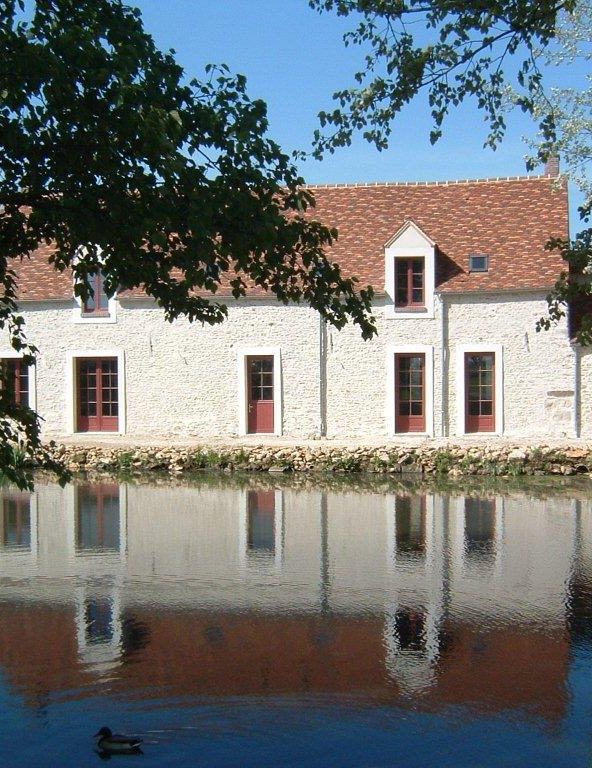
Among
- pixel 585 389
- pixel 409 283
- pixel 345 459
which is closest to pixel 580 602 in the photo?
pixel 345 459

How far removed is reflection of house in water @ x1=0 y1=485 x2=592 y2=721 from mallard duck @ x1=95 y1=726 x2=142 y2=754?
98 centimetres

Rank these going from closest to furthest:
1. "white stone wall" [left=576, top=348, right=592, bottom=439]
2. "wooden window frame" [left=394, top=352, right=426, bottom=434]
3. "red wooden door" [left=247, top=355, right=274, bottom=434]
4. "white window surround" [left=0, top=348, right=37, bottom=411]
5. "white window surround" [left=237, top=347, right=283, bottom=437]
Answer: "white stone wall" [left=576, top=348, right=592, bottom=439] → "wooden window frame" [left=394, top=352, right=426, bottom=434] → "white window surround" [left=237, top=347, right=283, bottom=437] → "red wooden door" [left=247, top=355, right=274, bottom=434] → "white window surround" [left=0, top=348, right=37, bottom=411]

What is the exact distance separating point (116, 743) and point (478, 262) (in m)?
20.7

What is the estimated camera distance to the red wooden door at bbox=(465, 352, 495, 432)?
79.6 ft

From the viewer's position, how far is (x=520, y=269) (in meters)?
24.1

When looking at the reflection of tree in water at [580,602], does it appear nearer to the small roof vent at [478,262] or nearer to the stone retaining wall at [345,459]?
the stone retaining wall at [345,459]

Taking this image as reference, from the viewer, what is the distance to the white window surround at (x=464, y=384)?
24.0 m

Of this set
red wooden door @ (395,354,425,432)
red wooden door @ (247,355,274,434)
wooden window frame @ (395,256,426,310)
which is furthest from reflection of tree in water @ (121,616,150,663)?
wooden window frame @ (395,256,426,310)

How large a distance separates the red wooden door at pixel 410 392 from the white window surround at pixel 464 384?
2.95 ft

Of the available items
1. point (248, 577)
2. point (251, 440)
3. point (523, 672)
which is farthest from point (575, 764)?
point (251, 440)

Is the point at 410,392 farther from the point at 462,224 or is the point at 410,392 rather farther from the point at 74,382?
the point at 74,382

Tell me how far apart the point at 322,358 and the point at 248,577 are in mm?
14783

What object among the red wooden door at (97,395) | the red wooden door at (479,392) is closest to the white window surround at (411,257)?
the red wooden door at (479,392)

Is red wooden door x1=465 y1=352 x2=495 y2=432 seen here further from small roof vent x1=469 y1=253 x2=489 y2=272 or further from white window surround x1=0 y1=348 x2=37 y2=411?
white window surround x1=0 y1=348 x2=37 y2=411
